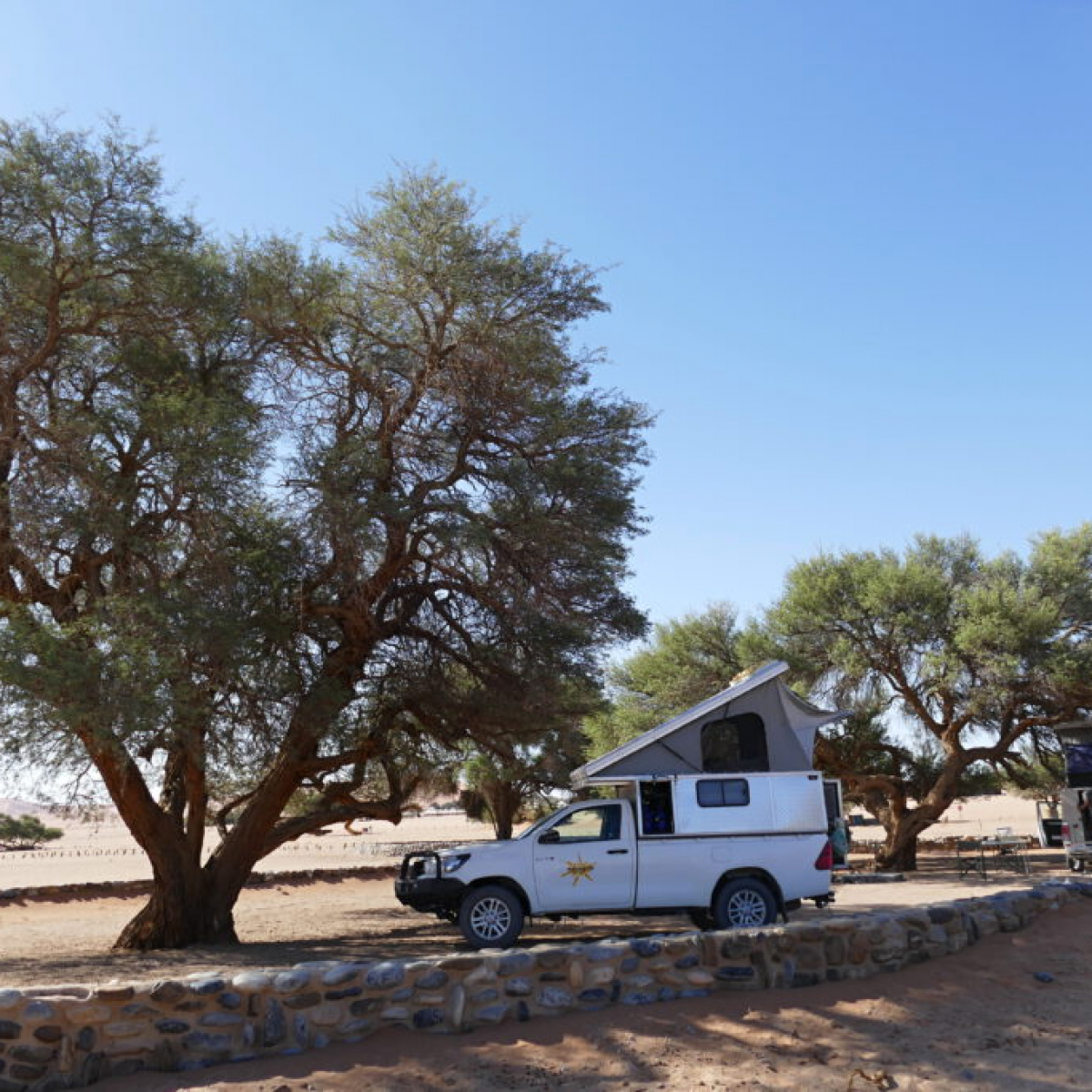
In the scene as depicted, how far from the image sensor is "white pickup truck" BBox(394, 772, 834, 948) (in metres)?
11.4

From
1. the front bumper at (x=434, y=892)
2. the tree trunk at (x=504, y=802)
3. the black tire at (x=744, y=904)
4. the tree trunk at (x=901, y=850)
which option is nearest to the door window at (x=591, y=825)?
the front bumper at (x=434, y=892)

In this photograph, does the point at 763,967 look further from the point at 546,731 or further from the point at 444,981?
the point at 546,731

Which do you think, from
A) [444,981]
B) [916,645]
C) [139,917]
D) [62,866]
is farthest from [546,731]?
[62,866]

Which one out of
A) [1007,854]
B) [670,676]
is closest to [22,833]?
[670,676]

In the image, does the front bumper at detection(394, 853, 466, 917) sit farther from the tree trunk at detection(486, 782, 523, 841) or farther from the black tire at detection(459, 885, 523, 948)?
the tree trunk at detection(486, 782, 523, 841)

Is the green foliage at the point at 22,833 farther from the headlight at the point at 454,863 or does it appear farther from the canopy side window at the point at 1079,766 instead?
the headlight at the point at 454,863

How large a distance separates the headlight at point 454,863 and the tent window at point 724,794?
2.89 m

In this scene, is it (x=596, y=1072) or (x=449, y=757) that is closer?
(x=596, y=1072)

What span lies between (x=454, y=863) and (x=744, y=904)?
11.5ft

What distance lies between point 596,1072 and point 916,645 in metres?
24.2

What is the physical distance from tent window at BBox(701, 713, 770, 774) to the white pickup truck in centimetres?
99

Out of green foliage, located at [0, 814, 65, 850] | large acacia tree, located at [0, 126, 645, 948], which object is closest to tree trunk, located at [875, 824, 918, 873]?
large acacia tree, located at [0, 126, 645, 948]

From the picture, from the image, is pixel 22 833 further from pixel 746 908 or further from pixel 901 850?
pixel 746 908

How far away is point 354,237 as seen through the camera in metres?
16.2
